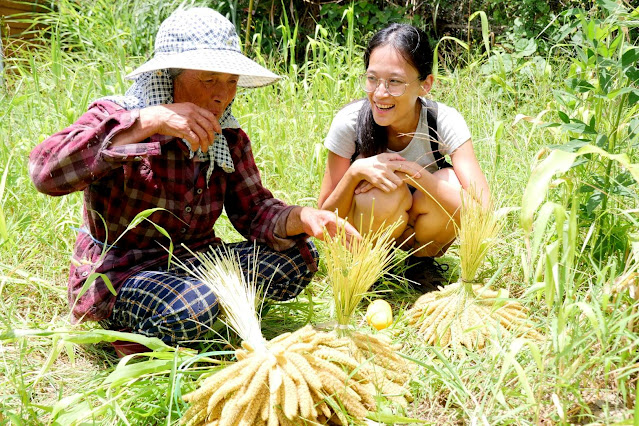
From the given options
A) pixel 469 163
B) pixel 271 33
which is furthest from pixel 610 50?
pixel 271 33

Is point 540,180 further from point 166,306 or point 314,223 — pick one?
point 166,306

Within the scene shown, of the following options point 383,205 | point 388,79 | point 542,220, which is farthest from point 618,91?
point 383,205

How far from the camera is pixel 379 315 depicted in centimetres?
236

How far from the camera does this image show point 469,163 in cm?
259

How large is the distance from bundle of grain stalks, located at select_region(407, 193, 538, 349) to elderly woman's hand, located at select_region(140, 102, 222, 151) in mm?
869

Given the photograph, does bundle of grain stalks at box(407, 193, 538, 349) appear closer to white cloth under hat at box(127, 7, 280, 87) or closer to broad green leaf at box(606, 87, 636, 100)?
broad green leaf at box(606, 87, 636, 100)

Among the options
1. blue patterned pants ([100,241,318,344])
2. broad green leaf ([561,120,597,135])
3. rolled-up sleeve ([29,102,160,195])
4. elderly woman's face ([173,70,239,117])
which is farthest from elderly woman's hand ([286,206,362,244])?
broad green leaf ([561,120,597,135])

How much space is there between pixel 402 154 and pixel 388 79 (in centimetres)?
35

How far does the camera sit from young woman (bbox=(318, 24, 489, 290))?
2.52m

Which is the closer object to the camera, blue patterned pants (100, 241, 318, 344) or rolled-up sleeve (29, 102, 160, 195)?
rolled-up sleeve (29, 102, 160, 195)

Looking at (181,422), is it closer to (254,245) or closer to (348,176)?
(254,245)

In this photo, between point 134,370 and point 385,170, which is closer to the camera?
point 134,370

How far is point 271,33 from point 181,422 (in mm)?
5151

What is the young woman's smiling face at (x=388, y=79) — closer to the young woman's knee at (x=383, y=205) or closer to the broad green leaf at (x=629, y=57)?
the young woman's knee at (x=383, y=205)
